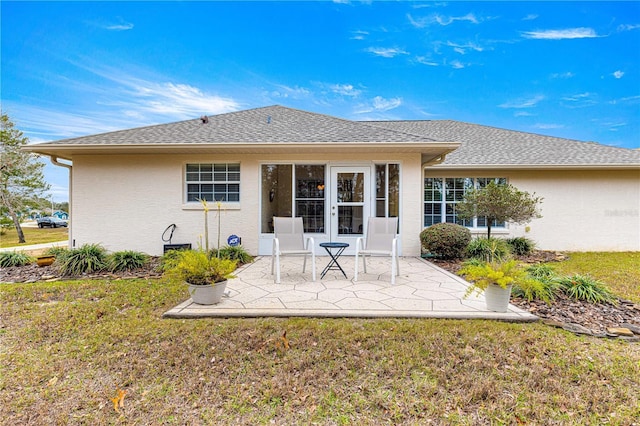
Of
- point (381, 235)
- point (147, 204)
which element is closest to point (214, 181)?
point (147, 204)

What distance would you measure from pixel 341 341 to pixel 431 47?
Answer: 11950 millimetres

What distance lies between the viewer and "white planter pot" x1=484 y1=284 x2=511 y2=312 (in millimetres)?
3410

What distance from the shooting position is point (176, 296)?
13.8 feet

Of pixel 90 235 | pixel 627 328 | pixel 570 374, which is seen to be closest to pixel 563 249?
pixel 627 328

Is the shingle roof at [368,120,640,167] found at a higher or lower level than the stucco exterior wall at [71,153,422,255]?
higher

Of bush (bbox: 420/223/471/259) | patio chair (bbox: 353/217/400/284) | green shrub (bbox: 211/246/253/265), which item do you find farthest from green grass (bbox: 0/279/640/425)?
bush (bbox: 420/223/471/259)

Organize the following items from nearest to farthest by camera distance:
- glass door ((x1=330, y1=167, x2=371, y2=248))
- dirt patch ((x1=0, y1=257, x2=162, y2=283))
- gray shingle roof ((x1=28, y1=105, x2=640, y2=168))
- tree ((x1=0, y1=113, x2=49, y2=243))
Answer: dirt patch ((x1=0, y1=257, x2=162, y2=283))
gray shingle roof ((x1=28, y1=105, x2=640, y2=168))
glass door ((x1=330, y1=167, x2=371, y2=248))
tree ((x1=0, y1=113, x2=49, y2=243))

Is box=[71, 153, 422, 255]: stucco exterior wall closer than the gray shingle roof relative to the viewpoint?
No

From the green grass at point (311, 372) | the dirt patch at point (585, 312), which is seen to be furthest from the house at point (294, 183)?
the green grass at point (311, 372)

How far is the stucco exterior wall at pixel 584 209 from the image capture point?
29.1 ft

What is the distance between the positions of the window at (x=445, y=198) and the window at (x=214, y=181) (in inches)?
223

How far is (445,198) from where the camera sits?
9172 millimetres

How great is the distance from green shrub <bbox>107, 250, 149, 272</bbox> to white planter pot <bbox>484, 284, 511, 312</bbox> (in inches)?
258

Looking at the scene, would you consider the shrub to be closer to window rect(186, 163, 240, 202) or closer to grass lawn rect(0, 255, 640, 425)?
grass lawn rect(0, 255, 640, 425)
